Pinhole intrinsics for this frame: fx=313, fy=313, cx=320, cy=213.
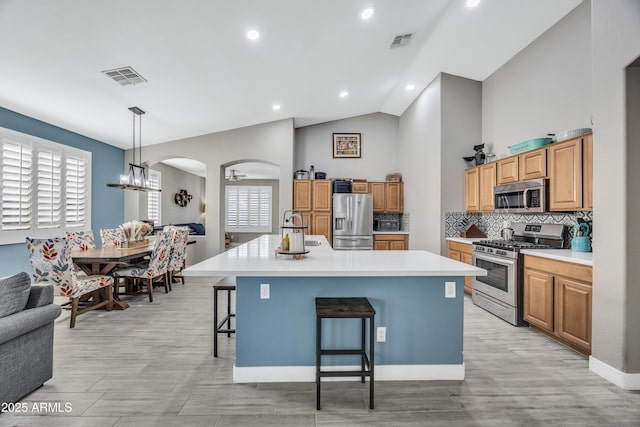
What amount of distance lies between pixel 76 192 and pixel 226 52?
3.76m

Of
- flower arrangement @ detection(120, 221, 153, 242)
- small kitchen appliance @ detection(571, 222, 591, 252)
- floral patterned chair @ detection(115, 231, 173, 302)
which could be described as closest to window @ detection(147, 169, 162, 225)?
flower arrangement @ detection(120, 221, 153, 242)

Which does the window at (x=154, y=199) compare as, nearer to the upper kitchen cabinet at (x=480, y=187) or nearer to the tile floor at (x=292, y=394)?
the tile floor at (x=292, y=394)

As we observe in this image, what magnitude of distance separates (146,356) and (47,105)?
377 cm

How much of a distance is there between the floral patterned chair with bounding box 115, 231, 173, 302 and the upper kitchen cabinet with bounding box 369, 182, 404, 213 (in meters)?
4.26

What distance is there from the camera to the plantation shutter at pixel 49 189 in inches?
181

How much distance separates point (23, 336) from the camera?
196 centimetres

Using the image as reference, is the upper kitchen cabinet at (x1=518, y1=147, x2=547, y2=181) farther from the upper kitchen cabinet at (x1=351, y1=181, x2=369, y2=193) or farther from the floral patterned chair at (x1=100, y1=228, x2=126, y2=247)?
the floral patterned chair at (x1=100, y1=228, x2=126, y2=247)

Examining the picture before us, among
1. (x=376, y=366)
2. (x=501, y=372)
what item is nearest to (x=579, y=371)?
(x=501, y=372)

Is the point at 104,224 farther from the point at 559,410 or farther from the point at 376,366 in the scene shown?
the point at 559,410

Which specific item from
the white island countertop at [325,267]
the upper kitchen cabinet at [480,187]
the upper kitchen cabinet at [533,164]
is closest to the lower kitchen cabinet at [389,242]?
the upper kitchen cabinet at [480,187]

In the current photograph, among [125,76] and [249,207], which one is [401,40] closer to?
[125,76]

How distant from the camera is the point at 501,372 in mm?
2412

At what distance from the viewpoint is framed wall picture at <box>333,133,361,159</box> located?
7348mm

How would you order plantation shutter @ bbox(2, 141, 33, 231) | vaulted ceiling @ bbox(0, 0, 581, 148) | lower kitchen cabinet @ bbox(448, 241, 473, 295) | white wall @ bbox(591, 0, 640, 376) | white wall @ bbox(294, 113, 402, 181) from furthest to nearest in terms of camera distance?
white wall @ bbox(294, 113, 402, 181), lower kitchen cabinet @ bbox(448, 241, 473, 295), plantation shutter @ bbox(2, 141, 33, 231), vaulted ceiling @ bbox(0, 0, 581, 148), white wall @ bbox(591, 0, 640, 376)
